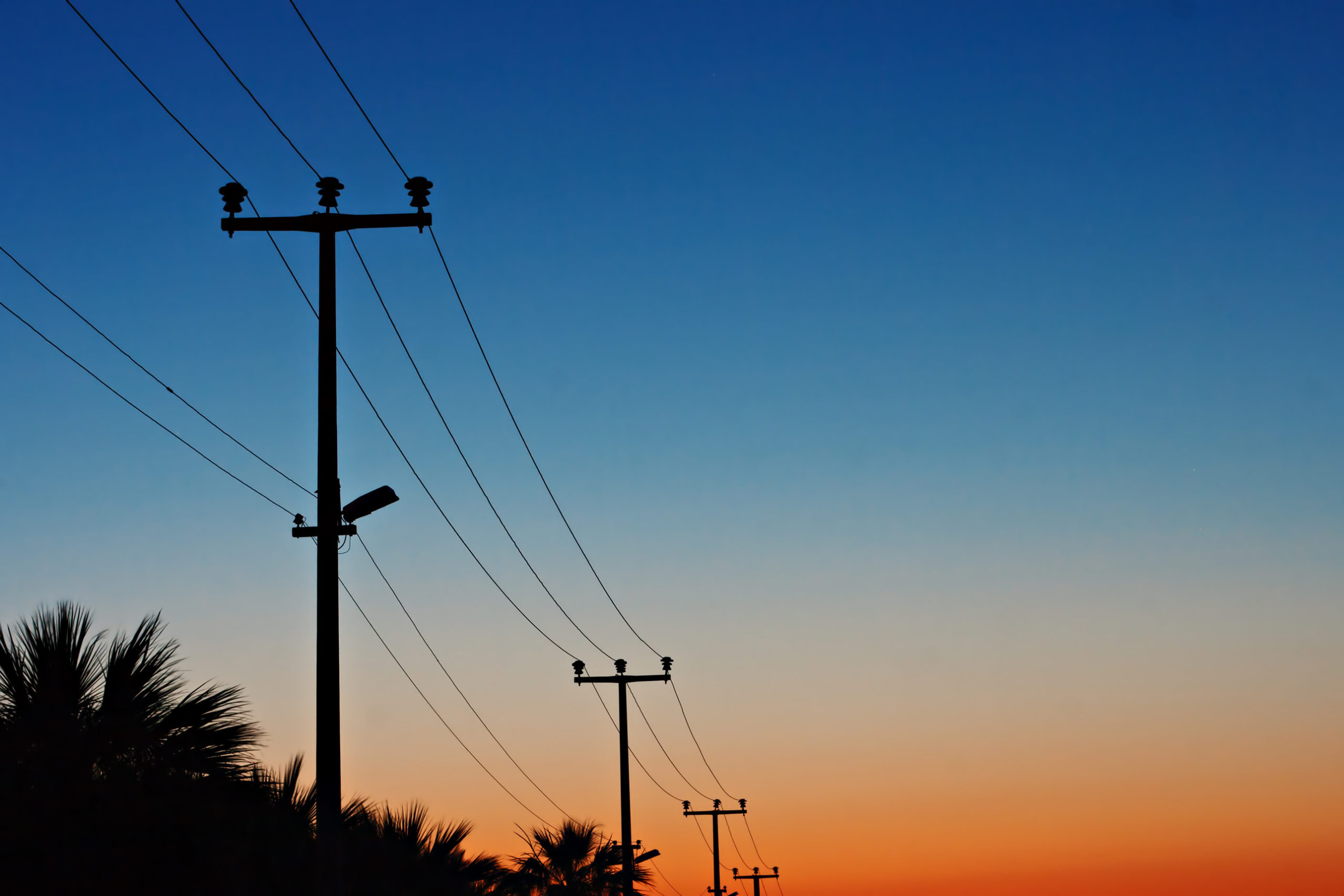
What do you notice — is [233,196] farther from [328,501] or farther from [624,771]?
[624,771]

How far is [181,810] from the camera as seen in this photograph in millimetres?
13492

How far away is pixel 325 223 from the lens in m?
15.2

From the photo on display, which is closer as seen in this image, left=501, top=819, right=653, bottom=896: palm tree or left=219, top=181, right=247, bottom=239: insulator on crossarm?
left=219, top=181, right=247, bottom=239: insulator on crossarm

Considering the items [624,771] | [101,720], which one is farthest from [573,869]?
[101,720]

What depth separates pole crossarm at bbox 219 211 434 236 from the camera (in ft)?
49.9

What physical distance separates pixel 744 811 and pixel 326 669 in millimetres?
51558

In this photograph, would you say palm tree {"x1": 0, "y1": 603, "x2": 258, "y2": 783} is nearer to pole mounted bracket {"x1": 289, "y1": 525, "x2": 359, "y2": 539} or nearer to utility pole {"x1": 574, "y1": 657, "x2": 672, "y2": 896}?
pole mounted bracket {"x1": 289, "y1": 525, "x2": 359, "y2": 539}

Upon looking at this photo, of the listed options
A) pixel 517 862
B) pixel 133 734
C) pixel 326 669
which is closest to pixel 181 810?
pixel 133 734

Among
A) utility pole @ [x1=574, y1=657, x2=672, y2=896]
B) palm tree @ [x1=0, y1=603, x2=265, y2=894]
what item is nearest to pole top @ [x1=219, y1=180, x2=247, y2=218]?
palm tree @ [x1=0, y1=603, x2=265, y2=894]

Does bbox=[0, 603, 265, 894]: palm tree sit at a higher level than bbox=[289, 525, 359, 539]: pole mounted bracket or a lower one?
lower

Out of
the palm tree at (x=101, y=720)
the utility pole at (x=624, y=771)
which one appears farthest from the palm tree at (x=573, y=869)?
the palm tree at (x=101, y=720)

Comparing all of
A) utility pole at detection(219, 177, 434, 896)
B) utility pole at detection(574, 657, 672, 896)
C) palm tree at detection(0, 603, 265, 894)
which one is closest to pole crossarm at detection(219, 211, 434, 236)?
utility pole at detection(219, 177, 434, 896)

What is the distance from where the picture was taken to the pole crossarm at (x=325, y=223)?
15.2 m

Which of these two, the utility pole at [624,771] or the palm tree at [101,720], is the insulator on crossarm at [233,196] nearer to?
the palm tree at [101,720]
